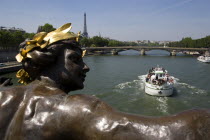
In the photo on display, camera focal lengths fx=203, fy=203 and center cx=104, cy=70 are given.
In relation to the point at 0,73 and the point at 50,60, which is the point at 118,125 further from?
the point at 0,73

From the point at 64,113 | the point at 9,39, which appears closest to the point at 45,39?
the point at 64,113

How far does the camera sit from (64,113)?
0.88m

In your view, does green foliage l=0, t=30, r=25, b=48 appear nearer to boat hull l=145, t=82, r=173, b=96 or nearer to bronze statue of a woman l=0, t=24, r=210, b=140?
boat hull l=145, t=82, r=173, b=96

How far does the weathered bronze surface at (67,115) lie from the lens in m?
0.73

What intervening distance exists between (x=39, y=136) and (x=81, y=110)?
250mm

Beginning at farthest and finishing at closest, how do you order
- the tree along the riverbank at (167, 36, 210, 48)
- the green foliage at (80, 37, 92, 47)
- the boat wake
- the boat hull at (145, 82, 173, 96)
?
the green foliage at (80, 37, 92, 47)
the tree along the riverbank at (167, 36, 210, 48)
the boat hull at (145, 82, 173, 96)
the boat wake

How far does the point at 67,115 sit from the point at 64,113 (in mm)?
19

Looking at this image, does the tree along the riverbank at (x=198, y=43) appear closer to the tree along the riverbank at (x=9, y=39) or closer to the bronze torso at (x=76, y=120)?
the tree along the riverbank at (x=9, y=39)

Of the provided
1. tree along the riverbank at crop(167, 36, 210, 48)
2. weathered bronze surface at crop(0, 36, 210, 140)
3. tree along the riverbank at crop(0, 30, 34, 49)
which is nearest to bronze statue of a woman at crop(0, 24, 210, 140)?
weathered bronze surface at crop(0, 36, 210, 140)

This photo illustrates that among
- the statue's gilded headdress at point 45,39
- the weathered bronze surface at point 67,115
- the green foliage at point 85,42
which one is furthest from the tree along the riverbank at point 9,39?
the weathered bronze surface at point 67,115

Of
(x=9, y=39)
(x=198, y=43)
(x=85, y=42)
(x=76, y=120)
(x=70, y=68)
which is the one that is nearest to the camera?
(x=76, y=120)

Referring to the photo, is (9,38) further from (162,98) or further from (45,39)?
(45,39)

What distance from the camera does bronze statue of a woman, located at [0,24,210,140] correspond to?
732 mm

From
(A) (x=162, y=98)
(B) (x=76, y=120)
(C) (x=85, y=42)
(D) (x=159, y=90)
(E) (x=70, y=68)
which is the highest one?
(C) (x=85, y=42)
